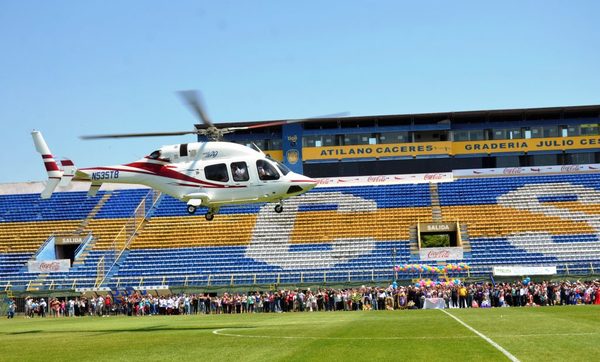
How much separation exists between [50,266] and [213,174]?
31.2 meters

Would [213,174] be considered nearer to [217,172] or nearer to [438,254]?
[217,172]

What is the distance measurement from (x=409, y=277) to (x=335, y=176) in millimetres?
20642

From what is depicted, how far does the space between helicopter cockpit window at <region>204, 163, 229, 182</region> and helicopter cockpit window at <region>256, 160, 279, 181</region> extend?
1.34 m

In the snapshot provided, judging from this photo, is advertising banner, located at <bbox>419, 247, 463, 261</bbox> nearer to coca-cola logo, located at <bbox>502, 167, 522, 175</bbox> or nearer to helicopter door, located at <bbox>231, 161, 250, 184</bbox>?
coca-cola logo, located at <bbox>502, 167, 522, 175</bbox>

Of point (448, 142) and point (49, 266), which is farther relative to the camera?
point (448, 142)

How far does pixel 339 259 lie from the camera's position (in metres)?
54.5

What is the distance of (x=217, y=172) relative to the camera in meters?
30.1

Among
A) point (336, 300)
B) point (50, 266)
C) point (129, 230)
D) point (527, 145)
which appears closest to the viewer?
point (336, 300)

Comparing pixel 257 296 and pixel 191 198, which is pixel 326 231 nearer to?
pixel 257 296

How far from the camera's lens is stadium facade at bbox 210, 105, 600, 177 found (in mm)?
69000

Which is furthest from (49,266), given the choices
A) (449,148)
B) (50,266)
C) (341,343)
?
(341,343)

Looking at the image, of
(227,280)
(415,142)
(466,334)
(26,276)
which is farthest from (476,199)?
(466,334)

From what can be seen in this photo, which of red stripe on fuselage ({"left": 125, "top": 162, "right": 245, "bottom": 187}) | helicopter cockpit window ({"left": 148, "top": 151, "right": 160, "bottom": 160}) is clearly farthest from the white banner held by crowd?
helicopter cockpit window ({"left": 148, "top": 151, "right": 160, "bottom": 160})

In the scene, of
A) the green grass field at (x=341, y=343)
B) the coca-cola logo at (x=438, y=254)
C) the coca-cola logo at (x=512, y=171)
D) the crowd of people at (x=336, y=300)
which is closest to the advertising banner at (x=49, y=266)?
the crowd of people at (x=336, y=300)
